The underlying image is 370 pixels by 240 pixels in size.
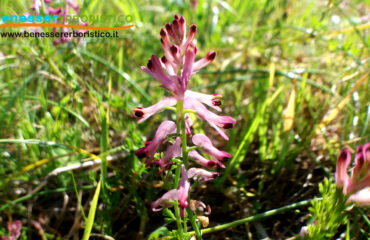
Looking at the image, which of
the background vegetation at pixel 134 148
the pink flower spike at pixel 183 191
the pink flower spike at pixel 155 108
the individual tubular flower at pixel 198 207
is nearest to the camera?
the pink flower spike at pixel 183 191

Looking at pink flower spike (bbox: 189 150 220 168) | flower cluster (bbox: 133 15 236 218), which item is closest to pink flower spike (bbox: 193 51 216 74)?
flower cluster (bbox: 133 15 236 218)

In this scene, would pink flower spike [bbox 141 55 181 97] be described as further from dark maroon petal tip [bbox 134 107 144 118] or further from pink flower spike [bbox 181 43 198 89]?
dark maroon petal tip [bbox 134 107 144 118]

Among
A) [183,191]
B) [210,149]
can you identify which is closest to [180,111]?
[210,149]

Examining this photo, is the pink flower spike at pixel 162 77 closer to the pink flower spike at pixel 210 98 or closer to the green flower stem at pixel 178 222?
the pink flower spike at pixel 210 98

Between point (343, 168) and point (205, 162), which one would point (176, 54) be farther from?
point (343, 168)

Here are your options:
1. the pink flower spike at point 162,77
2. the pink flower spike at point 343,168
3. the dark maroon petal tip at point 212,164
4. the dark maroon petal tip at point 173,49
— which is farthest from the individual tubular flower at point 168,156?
the pink flower spike at point 343,168

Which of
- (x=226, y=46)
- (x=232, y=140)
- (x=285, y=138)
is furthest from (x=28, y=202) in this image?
(x=226, y=46)

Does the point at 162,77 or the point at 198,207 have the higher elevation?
the point at 162,77
